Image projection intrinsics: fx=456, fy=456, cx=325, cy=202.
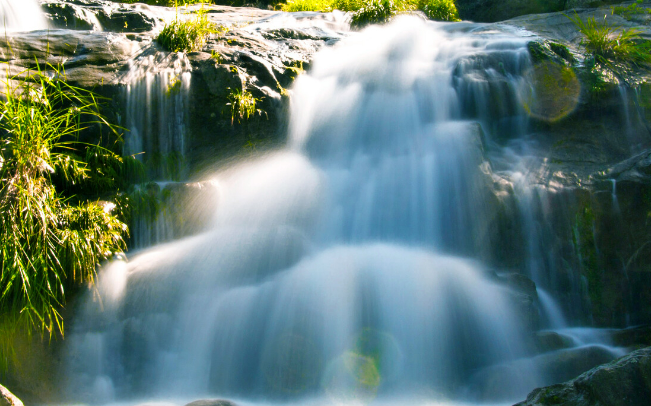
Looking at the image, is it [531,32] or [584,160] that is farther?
[531,32]

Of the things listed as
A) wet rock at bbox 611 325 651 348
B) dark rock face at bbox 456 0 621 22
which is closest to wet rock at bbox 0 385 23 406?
wet rock at bbox 611 325 651 348

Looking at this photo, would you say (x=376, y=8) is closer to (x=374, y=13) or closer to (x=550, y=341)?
(x=374, y=13)

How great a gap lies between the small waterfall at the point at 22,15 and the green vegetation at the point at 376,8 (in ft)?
A: 17.7

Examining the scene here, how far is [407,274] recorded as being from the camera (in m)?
4.38

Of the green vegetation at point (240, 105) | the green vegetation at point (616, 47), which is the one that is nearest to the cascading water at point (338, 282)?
the green vegetation at point (240, 105)

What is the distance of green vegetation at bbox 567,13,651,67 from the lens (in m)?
6.70

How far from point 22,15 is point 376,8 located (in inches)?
239

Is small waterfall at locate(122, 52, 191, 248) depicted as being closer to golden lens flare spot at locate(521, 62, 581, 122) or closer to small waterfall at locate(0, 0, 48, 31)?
small waterfall at locate(0, 0, 48, 31)

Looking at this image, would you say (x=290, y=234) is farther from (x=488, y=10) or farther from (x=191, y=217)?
(x=488, y=10)

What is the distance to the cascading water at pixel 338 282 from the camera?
377 cm

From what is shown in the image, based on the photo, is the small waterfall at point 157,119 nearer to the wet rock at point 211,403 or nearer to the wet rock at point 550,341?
the wet rock at point 211,403

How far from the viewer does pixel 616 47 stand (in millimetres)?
6773

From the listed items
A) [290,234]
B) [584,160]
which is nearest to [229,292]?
[290,234]

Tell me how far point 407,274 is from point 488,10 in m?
9.62
